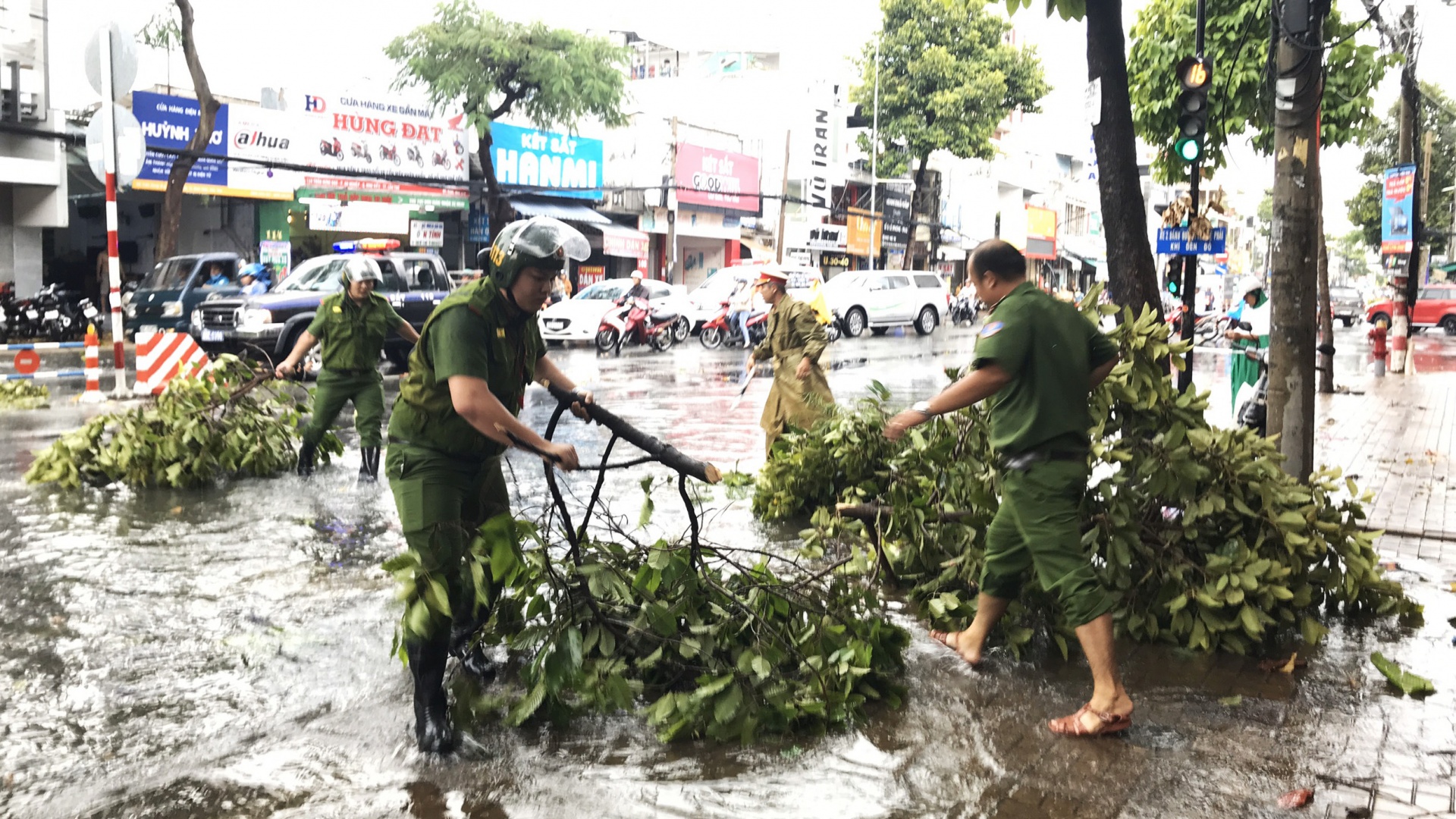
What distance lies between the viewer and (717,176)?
41.0 meters

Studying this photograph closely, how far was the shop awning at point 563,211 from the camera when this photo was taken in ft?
109

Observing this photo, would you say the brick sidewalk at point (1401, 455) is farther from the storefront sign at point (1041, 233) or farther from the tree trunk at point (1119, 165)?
the storefront sign at point (1041, 233)

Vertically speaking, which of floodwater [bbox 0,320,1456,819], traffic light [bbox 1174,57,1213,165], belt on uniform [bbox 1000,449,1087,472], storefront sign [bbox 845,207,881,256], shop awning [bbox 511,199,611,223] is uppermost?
storefront sign [bbox 845,207,881,256]

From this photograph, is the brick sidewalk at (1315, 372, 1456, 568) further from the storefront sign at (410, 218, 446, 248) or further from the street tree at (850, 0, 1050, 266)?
the street tree at (850, 0, 1050, 266)

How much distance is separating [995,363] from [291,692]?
109 inches

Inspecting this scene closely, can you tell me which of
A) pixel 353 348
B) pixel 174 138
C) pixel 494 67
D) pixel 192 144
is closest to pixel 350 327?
pixel 353 348

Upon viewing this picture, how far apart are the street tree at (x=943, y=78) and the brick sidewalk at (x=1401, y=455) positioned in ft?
87.5

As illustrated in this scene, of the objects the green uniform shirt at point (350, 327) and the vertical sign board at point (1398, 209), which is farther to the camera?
the vertical sign board at point (1398, 209)

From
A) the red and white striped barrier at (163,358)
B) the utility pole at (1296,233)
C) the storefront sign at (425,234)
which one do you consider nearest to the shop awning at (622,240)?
the storefront sign at (425,234)

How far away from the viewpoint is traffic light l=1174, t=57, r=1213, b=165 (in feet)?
30.4

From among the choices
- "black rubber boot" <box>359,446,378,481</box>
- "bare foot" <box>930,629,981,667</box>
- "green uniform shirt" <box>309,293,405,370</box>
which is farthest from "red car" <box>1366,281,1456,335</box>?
"bare foot" <box>930,629,981,667</box>

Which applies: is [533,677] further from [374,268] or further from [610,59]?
[610,59]

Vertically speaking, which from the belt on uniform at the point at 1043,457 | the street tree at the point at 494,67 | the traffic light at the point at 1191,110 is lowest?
the belt on uniform at the point at 1043,457

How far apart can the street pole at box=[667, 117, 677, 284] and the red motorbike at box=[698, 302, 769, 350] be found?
1230cm
